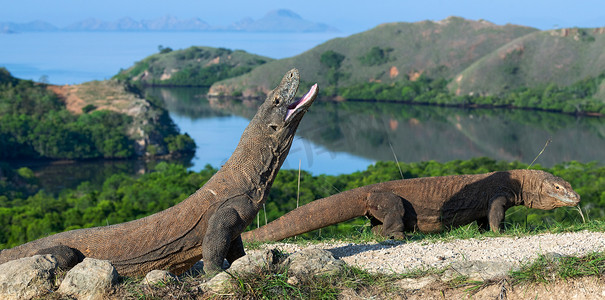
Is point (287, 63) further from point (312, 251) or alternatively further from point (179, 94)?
point (312, 251)

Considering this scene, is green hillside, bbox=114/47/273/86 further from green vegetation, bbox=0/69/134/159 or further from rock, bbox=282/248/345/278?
rock, bbox=282/248/345/278

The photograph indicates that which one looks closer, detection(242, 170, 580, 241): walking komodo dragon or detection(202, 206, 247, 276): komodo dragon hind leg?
detection(202, 206, 247, 276): komodo dragon hind leg

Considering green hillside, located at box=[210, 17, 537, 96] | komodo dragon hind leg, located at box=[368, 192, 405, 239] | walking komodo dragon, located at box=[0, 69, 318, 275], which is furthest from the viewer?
green hillside, located at box=[210, 17, 537, 96]

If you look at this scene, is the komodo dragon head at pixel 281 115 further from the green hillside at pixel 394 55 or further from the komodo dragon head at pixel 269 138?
the green hillside at pixel 394 55

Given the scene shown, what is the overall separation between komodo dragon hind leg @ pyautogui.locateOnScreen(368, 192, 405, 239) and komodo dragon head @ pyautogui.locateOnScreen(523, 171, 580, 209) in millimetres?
2194

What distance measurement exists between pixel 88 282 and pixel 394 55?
13745cm

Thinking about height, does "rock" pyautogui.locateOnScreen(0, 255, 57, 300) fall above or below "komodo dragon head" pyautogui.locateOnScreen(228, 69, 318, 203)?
below

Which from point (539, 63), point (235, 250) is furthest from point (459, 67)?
point (235, 250)

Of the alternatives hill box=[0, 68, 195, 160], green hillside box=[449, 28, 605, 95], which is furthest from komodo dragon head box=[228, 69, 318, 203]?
green hillside box=[449, 28, 605, 95]

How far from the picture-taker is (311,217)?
32.4 ft


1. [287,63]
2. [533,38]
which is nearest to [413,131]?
[533,38]

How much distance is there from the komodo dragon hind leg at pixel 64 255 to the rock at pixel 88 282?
0.55 m

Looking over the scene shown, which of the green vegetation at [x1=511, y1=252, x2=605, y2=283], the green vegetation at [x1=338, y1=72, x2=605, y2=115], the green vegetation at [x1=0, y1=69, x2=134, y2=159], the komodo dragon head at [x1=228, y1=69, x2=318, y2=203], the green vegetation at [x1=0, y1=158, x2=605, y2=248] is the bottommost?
the green vegetation at [x1=0, y1=69, x2=134, y2=159]

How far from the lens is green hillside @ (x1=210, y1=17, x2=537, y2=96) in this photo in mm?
131875
